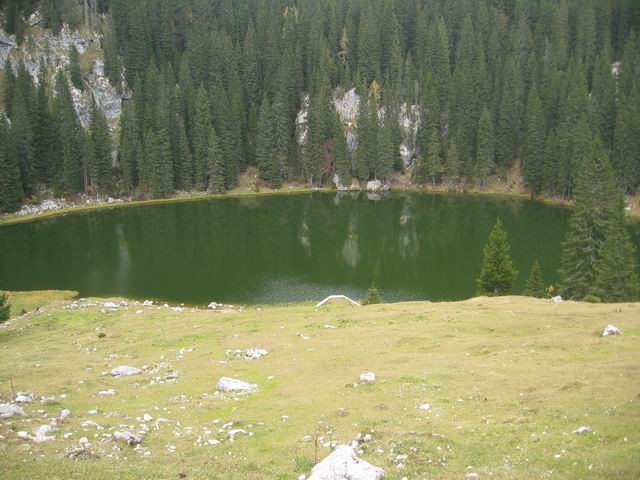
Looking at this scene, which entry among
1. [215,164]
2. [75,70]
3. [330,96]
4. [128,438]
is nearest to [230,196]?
[215,164]

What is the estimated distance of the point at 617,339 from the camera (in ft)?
94.6

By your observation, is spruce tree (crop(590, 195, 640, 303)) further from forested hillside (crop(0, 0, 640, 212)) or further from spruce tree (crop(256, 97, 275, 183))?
spruce tree (crop(256, 97, 275, 183))

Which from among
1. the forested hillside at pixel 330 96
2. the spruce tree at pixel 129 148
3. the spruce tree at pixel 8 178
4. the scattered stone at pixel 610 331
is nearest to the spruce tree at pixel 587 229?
the scattered stone at pixel 610 331

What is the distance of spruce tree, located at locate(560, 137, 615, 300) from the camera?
57219 millimetres

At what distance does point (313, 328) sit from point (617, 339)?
774 inches

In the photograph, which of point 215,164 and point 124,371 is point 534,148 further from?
point 124,371

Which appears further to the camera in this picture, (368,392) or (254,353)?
(254,353)

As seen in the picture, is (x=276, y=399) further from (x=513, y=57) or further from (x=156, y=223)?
(x=513, y=57)

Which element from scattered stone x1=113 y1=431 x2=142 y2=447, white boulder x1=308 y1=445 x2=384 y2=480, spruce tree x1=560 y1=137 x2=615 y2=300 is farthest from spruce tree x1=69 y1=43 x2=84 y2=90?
white boulder x1=308 y1=445 x2=384 y2=480

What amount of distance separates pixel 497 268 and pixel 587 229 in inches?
443

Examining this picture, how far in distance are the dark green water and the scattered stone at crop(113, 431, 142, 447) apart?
4483 cm

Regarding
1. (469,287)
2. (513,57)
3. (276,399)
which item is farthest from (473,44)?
(276,399)

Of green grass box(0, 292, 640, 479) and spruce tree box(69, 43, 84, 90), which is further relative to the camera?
spruce tree box(69, 43, 84, 90)

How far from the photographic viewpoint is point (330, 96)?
155m
